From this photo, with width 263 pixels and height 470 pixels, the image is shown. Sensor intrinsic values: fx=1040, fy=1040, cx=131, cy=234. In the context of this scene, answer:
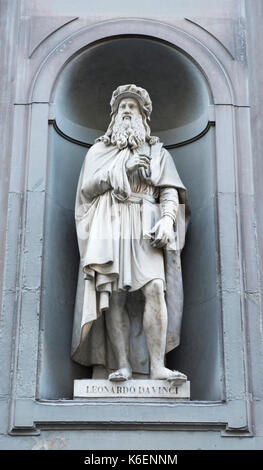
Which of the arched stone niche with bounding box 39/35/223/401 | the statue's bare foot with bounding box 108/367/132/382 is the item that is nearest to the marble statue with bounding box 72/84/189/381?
the statue's bare foot with bounding box 108/367/132/382

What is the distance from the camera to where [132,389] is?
9.12 meters

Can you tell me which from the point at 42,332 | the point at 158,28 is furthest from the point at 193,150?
the point at 42,332

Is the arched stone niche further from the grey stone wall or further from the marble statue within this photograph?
the marble statue

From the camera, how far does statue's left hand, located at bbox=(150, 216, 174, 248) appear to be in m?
9.52

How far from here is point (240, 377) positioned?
9.11m

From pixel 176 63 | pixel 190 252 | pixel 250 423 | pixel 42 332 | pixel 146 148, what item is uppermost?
pixel 176 63

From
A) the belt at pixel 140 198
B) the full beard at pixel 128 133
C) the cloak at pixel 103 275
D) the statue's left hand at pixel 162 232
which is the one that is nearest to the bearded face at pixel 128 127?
the full beard at pixel 128 133

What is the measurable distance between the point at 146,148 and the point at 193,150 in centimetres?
63

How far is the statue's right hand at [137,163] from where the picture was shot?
9.86m

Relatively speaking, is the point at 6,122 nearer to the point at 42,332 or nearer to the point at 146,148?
the point at 146,148

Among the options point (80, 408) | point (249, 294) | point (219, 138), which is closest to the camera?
point (80, 408)

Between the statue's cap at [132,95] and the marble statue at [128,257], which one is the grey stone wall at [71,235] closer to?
the marble statue at [128,257]

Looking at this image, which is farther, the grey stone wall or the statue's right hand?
the statue's right hand

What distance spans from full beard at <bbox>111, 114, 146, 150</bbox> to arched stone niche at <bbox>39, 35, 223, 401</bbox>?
2.03ft
